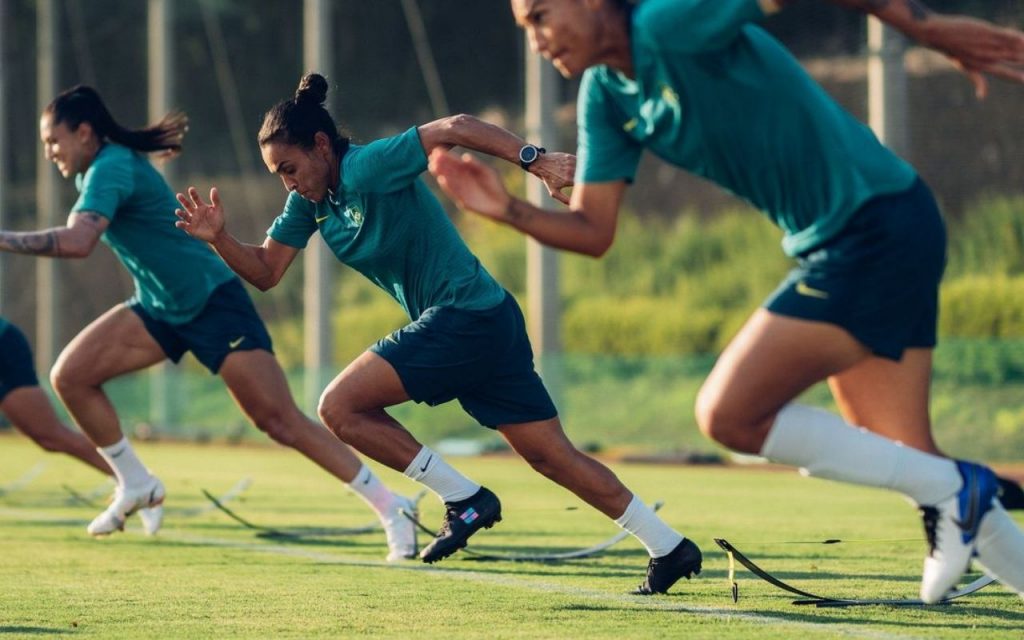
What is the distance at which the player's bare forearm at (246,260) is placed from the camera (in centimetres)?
685

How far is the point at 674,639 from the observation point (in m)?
5.37

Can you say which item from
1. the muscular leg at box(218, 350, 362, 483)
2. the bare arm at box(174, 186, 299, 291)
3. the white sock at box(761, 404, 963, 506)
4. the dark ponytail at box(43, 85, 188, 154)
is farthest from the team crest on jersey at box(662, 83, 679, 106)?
the dark ponytail at box(43, 85, 188, 154)

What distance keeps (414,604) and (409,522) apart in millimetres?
1803

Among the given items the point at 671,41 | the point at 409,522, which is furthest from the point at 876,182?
the point at 409,522

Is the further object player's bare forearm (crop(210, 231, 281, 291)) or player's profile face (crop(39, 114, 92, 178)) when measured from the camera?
player's profile face (crop(39, 114, 92, 178))

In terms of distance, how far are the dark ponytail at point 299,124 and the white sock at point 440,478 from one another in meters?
1.33

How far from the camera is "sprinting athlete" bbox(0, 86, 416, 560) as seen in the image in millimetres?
8414

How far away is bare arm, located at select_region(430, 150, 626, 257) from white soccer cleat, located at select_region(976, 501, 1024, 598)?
4.34 feet

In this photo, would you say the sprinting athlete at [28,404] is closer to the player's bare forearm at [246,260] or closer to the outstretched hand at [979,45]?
the player's bare forearm at [246,260]

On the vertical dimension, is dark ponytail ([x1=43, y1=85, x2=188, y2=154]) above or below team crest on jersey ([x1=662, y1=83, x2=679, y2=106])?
below

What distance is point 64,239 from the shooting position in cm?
798

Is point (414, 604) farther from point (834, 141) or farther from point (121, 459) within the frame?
point (121, 459)

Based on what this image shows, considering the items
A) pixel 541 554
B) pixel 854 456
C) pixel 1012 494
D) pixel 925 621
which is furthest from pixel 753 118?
pixel 1012 494

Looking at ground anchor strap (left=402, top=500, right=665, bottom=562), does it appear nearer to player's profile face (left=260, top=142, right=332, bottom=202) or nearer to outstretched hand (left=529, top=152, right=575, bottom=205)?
player's profile face (left=260, top=142, right=332, bottom=202)
